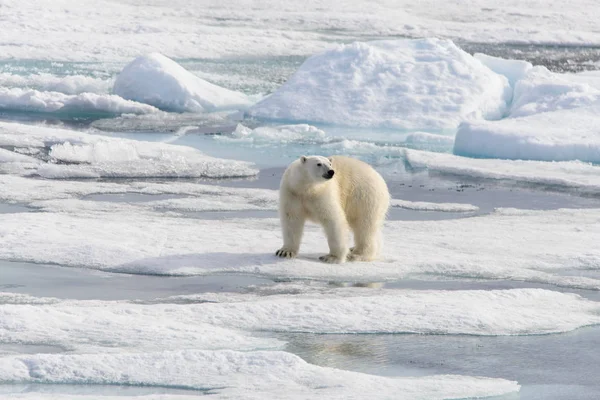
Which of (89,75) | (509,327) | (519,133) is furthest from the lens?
(89,75)

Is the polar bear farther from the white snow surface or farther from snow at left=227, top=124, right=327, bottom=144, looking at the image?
the white snow surface

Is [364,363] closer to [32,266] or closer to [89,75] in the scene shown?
[32,266]

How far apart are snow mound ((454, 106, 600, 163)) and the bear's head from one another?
5363 mm

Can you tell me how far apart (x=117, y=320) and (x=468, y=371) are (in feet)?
5.61

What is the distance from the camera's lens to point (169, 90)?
47.9ft

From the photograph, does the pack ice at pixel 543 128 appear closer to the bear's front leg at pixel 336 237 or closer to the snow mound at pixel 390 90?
the snow mound at pixel 390 90

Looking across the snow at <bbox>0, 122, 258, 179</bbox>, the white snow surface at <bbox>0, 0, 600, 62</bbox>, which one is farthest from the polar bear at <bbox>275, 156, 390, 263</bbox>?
the white snow surface at <bbox>0, 0, 600, 62</bbox>

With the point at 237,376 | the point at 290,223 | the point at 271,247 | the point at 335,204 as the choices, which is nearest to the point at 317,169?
the point at 335,204

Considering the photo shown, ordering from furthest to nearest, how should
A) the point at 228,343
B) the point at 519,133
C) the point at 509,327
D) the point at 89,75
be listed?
the point at 89,75 → the point at 519,133 → the point at 509,327 → the point at 228,343

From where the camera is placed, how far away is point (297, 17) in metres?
26.3

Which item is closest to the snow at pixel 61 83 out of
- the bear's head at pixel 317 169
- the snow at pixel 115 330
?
the bear's head at pixel 317 169

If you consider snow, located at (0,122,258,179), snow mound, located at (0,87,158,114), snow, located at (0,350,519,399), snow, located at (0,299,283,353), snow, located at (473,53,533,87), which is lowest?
snow mound, located at (0,87,158,114)

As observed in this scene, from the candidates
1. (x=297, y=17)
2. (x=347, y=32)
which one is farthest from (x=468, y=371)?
(x=297, y=17)

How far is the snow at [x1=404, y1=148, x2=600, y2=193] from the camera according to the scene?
10.2 metres
